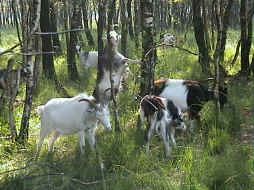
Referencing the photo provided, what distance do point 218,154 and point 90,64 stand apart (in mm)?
9337

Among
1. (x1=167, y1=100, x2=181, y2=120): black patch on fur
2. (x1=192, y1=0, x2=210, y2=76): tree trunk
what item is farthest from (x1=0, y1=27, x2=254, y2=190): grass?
(x1=192, y1=0, x2=210, y2=76): tree trunk

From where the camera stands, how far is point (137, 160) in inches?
215

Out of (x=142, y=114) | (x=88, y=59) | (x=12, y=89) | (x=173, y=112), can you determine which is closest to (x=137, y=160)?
(x=142, y=114)

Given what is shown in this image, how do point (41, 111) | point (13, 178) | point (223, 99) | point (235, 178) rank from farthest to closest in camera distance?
point (223, 99) → point (41, 111) → point (13, 178) → point (235, 178)

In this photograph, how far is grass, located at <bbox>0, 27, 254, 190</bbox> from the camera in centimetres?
466

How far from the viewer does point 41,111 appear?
20.5ft

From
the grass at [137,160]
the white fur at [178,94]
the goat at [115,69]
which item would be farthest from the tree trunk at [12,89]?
the white fur at [178,94]

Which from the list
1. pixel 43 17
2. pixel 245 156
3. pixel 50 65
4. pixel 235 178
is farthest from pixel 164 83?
pixel 43 17

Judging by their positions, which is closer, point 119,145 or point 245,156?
point 245,156

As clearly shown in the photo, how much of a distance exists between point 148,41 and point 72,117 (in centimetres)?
211

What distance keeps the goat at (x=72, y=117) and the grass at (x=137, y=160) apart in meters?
0.32

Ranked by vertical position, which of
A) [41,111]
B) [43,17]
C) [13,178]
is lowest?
[13,178]

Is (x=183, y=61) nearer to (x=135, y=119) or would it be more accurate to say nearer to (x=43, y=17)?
(x=43, y=17)

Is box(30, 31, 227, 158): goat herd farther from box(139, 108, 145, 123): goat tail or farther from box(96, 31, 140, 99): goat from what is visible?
box(96, 31, 140, 99): goat
